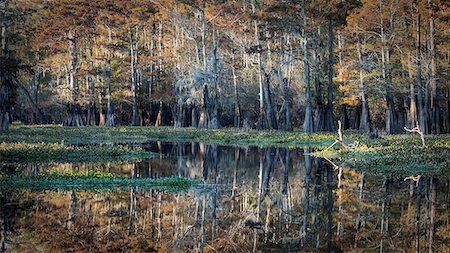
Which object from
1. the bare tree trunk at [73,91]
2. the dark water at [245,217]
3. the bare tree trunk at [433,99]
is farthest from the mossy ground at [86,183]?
the bare tree trunk at [73,91]

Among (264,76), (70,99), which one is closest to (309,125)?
(264,76)

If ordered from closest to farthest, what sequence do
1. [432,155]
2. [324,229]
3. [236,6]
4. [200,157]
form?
[324,229], [432,155], [200,157], [236,6]

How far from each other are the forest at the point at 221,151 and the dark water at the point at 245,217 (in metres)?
0.06

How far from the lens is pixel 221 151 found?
3494cm

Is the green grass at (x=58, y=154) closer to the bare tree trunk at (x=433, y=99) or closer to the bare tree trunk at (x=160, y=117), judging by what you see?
the bare tree trunk at (x=433, y=99)

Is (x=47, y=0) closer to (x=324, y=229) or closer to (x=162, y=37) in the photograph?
(x=162, y=37)

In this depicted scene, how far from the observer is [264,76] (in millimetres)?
57719

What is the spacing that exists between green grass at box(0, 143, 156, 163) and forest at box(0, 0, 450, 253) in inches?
4.0

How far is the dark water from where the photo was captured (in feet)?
37.5

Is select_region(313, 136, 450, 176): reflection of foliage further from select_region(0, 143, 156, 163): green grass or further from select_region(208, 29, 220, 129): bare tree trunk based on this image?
select_region(208, 29, 220, 129): bare tree trunk

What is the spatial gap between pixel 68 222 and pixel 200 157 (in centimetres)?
1785

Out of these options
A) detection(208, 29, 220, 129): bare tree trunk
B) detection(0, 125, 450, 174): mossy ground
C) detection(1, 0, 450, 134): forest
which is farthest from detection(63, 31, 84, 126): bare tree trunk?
detection(0, 125, 450, 174): mossy ground

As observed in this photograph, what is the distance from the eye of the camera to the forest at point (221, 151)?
41.2 ft

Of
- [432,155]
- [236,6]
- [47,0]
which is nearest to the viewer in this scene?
[432,155]
